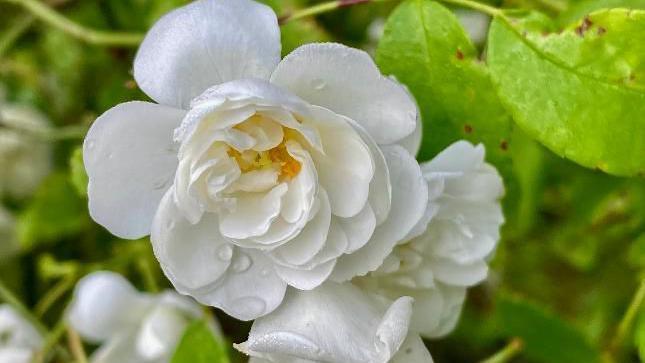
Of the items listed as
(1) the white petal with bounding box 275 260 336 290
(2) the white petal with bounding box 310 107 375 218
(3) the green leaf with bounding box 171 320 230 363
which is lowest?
(3) the green leaf with bounding box 171 320 230 363

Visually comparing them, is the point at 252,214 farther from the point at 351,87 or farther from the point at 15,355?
the point at 15,355

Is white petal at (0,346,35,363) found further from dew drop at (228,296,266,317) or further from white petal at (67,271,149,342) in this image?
dew drop at (228,296,266,317)

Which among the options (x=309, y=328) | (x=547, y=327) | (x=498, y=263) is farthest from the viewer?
(x=498, y=263)

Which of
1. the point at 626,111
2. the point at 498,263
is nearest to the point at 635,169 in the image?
the point at 626,111

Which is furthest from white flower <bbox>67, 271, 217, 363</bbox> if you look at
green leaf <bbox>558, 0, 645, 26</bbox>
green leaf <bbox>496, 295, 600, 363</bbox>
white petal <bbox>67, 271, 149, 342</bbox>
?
green leaf <bbox>558, 0, 645, 26</bbox>

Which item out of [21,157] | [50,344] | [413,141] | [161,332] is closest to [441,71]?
[413,141]

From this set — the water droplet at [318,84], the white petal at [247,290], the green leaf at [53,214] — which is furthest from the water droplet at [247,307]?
the green leaf at [53,214]

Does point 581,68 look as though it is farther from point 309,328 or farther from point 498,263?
point 498,263
